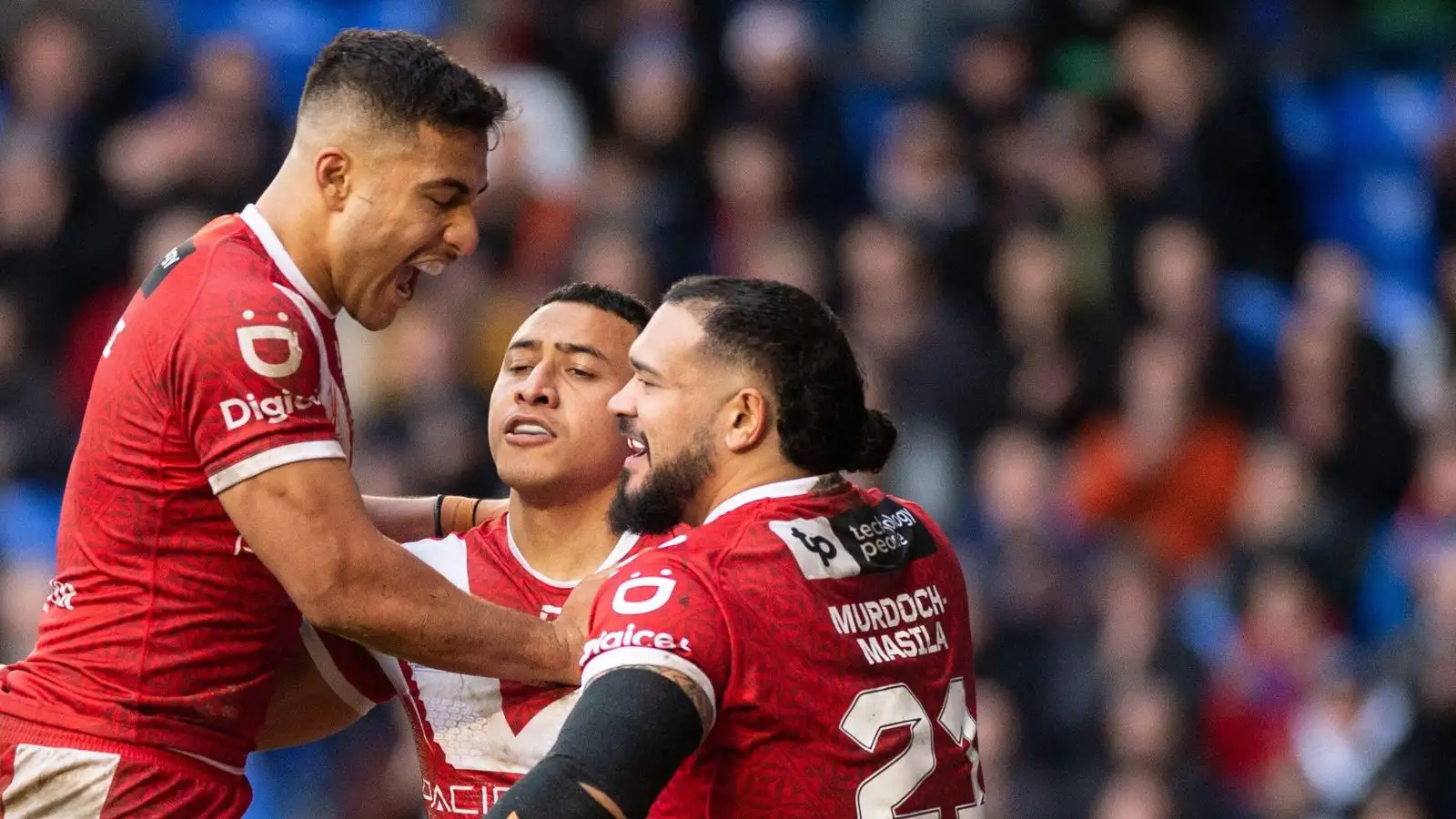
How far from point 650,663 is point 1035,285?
6665 millimetres

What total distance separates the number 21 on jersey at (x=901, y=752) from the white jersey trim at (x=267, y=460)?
119 centimetres

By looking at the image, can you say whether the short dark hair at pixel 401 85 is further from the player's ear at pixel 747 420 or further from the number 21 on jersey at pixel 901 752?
the number 21 on jersey at pixel 901 752

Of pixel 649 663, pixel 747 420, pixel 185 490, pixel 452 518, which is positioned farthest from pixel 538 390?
pixel 649 663

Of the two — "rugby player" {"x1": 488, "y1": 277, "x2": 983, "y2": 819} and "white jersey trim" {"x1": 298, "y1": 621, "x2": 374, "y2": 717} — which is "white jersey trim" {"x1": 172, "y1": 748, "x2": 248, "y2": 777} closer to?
"white jersey trim" {"x1": 298, "y1": 621, "x2": 374, "y2": 717}

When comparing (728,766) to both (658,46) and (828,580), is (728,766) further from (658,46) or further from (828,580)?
(658,46)

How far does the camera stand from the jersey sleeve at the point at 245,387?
408 cm

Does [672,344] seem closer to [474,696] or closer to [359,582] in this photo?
[359,582]

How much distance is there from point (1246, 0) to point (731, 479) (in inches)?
340

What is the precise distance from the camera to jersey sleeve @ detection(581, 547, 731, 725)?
3.83 metres

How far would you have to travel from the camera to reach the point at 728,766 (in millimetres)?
4059

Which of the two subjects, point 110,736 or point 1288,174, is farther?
point 1288,174

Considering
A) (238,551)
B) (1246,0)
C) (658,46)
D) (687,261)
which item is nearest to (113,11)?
(658,46)

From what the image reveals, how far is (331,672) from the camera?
4.89 m

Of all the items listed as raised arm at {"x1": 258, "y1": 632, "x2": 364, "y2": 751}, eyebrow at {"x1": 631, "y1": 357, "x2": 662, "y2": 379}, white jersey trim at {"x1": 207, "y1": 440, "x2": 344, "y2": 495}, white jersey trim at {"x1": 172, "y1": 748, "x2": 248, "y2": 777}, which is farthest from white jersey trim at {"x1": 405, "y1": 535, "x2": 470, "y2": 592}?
white jersey trim at {"x1": 207, "y1": 440, "x2": 344, "y2": 495}
